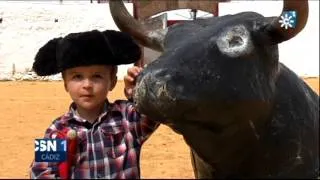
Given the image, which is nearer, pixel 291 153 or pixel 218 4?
pixel 291 153

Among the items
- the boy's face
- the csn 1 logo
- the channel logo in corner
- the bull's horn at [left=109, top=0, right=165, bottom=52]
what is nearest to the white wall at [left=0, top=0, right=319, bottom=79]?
the bull's horn at [left=109, top=0, right=165, bottom=52]

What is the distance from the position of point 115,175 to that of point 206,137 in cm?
53

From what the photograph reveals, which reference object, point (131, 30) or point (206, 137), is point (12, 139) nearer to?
point (131, 30)

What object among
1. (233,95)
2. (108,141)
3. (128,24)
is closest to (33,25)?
(128,24)

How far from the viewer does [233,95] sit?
7.52 ft

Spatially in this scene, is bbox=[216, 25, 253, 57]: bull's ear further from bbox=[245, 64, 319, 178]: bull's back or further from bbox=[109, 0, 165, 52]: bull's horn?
bbox=[109, 0, 165, 52]: bull's horn

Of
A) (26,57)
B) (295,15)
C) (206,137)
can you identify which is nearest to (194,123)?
(206,137)

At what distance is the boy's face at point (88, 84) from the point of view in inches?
108

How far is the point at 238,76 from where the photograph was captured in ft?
7.64

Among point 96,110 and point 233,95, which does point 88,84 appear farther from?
point 233,95

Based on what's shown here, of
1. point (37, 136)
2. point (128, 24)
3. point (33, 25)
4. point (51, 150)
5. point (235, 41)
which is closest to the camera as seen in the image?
point (235, 41)

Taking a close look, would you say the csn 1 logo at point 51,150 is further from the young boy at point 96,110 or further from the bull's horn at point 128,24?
the bull's horn at point 128,24

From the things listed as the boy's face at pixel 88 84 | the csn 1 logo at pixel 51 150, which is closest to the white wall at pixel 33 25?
the boy's face at pixel 88 84

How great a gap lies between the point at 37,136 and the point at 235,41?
661 centimetres
